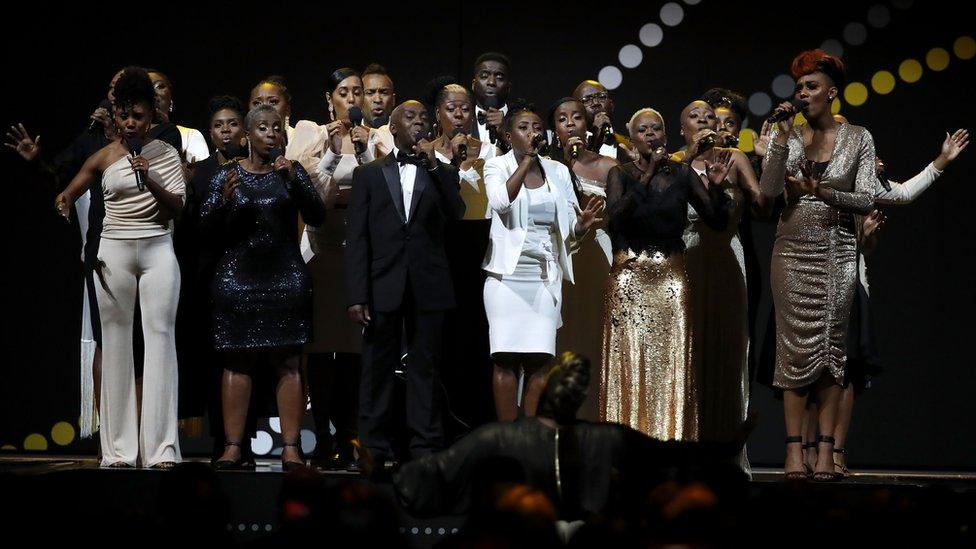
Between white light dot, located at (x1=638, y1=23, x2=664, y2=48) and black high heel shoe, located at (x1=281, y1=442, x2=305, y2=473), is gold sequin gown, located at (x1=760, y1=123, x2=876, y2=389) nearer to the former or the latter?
black high heel shoe, located at (x1=281, y1=442, x2=305, y2=473)

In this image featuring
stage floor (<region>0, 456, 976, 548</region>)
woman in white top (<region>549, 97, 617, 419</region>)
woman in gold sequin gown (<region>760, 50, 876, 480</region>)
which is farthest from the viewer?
woman in white top (<region>549, 97, 617, 419</region>)

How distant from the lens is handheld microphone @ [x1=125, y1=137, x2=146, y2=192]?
20.6 ft

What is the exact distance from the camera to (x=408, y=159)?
21.2ft

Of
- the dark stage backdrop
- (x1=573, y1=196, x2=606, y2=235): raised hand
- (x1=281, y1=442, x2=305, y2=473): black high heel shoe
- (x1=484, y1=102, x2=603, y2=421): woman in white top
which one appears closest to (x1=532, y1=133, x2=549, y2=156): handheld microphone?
(x1=484, y1=102, x2=603, y2=421): woman in white top

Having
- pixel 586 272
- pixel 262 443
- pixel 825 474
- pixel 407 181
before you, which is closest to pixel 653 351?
pixel 586 272

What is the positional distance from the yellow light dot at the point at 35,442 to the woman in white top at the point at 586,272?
3.79 metres

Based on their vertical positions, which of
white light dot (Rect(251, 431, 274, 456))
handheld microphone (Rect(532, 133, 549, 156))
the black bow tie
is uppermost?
handheld microphone (Rect(532, 133, 549, 156))

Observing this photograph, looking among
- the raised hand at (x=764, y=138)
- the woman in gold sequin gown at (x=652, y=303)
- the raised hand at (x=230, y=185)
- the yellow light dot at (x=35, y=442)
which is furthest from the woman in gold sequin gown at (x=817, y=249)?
the yellow light dot at (x=35, y=442)

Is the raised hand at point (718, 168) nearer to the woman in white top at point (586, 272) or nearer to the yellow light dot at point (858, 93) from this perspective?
the woman in white top at point (586, 272)

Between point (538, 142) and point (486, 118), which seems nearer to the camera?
point (538, 142)

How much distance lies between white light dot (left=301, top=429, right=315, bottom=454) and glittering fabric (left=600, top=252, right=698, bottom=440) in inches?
128

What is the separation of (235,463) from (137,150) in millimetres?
1488

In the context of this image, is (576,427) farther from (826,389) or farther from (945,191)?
(945,191)

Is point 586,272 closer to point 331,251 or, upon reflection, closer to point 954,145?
point 331,251
